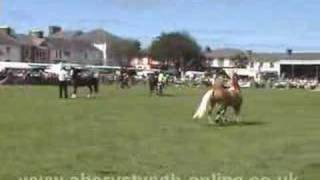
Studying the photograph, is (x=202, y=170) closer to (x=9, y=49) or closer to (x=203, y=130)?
(x=203, y=130)

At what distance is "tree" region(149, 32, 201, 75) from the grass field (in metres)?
136

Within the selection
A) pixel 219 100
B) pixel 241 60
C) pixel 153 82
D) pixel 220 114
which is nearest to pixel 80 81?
pixel 153 82

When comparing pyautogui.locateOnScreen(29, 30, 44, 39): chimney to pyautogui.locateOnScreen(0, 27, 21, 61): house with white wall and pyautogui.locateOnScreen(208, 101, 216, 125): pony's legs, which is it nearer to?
pyautogui.locateOnScreen(0, 27, 21, 61): house with white wall

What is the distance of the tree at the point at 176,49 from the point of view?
165m

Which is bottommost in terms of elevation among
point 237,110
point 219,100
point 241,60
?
point 241,60

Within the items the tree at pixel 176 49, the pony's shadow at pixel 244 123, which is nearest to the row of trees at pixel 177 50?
the tree at pixel 176 49

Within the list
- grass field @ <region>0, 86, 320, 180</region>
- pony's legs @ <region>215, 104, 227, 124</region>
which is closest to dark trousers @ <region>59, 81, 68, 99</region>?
grass field @ <region>0, 86, 320, 180</region>

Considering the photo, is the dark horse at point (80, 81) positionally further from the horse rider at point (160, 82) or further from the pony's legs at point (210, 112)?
the pony's legs at point (210, 112)

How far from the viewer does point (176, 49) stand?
16412 centimetres

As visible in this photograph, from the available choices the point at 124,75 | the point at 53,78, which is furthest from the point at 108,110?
the point at 53,78

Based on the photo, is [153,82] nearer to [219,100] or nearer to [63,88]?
[63,88]

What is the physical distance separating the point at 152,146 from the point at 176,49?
146m

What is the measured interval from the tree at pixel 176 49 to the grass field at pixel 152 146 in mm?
135847

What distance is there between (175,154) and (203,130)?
19.9ft
